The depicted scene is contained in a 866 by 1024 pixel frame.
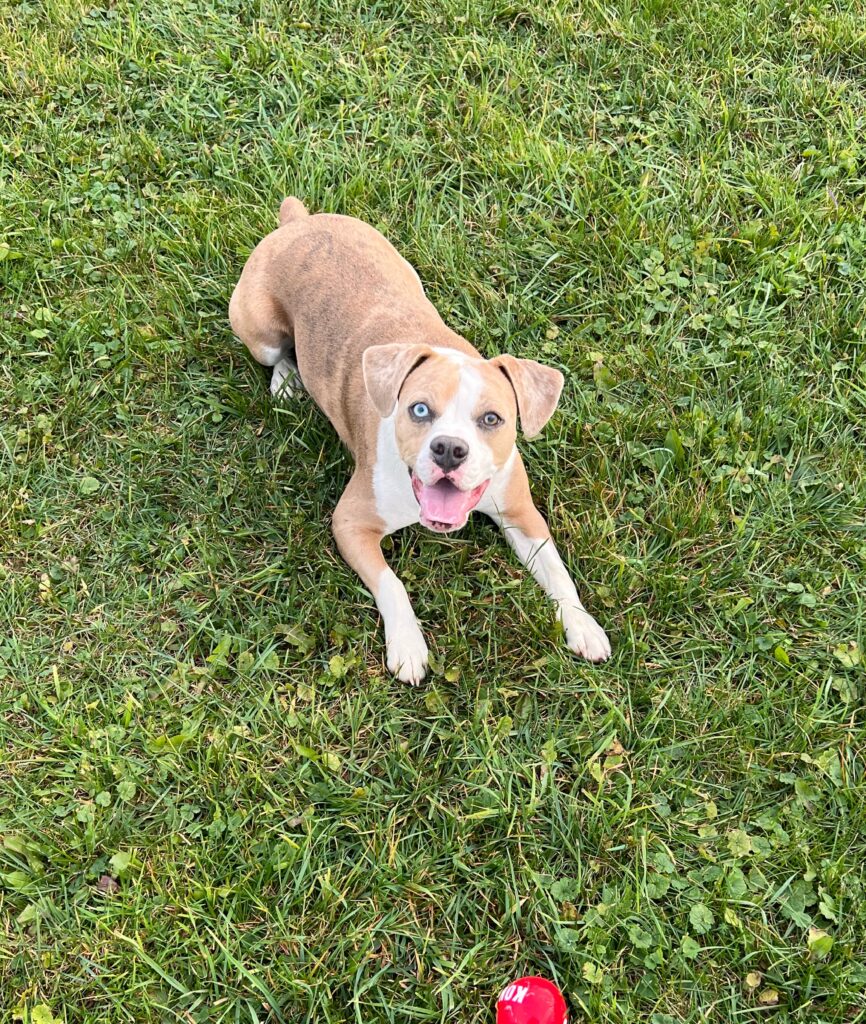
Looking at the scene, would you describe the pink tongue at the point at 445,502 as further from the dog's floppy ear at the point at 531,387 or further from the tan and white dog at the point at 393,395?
the dog's floppy ear at the point at 531,387

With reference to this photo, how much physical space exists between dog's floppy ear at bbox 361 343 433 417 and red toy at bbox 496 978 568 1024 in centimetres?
213

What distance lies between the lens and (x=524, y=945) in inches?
125

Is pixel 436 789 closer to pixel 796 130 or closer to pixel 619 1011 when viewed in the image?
pixel 619 1011

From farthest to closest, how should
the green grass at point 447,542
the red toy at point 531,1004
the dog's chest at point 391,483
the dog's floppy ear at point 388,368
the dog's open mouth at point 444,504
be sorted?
the dog's chest at point 391,483
the dog's floppy ear at point 388,368
the dog's open mouth at point 444,504
the green grass at point 447,542
the red toy at point 531,1004

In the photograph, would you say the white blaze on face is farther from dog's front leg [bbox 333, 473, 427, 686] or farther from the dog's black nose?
dog's front leg [bbox 333, 473, 427, 686]

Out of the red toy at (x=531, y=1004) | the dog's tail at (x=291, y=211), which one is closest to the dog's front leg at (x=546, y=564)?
the red toy at (x=531, y=1004)

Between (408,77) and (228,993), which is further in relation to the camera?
(408,77)

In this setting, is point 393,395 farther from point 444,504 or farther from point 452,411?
point 444,504

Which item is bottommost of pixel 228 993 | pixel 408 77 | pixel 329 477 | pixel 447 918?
pixel 228 993

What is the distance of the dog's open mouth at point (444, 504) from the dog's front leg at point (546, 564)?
0.46m

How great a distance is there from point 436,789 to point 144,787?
1.16 m

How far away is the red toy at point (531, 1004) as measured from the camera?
2900 millimetres

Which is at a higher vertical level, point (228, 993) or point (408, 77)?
point (408, 77)

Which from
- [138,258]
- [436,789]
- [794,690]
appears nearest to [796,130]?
[794,690]
